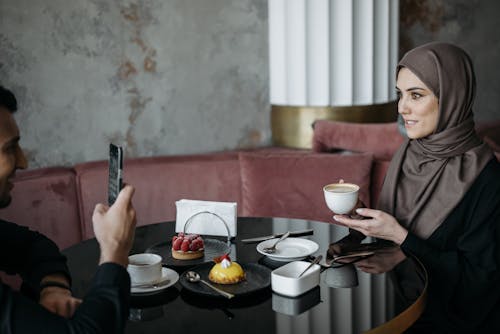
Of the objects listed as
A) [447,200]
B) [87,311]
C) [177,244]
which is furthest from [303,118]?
[87,311]

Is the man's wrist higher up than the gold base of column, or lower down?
lower down

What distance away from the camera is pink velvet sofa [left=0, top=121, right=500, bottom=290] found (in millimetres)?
2799

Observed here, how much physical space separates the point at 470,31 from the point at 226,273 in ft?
9.66

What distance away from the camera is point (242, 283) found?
5.29ft

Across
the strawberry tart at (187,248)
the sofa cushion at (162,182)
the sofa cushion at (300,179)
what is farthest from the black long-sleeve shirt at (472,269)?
the sofa cushion at (162,182)

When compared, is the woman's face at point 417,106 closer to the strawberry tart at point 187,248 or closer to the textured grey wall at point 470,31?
the strawberry tart at point 187,248

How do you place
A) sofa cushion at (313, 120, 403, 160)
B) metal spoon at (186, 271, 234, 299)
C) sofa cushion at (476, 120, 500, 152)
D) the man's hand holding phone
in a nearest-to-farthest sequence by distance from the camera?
1. the man's hand holding phone
2. metal spoon at (186, 271, 234, 299)
3. sofa cushion at (313, 120, 403, 160)
4. sofa cushion at (476, 120, 500, 152)

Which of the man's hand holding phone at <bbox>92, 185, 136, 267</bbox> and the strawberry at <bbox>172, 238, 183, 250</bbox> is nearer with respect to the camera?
the man's hand holding phone at <bbox>92, 185, 136, 267</bbox>

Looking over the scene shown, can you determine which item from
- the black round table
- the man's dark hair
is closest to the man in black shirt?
the man's dark hair

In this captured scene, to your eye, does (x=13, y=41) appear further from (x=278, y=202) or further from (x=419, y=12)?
(x=419, y=12)

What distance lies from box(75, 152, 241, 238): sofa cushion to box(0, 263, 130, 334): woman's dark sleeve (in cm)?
162

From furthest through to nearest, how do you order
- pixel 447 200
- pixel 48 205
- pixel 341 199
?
pixel 48 205 → pixel 447 200 → pixel 341 199

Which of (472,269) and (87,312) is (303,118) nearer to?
(472,269)

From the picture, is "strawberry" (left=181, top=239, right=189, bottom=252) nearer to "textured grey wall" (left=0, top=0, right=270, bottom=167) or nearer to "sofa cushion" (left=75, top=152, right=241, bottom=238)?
"sofa cushion" (left=75, top=152, right=241, bottom=238)
